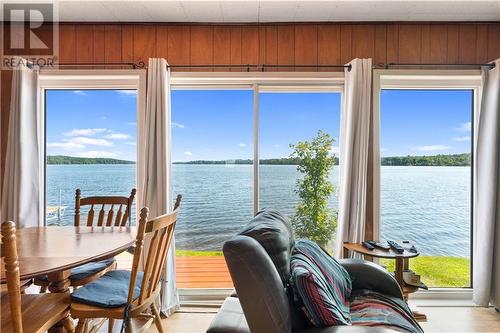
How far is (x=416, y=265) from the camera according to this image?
3.08 metres

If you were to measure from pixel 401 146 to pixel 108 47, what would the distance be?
2993 mm

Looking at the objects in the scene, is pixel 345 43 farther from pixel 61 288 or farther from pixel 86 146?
pixel 61 288

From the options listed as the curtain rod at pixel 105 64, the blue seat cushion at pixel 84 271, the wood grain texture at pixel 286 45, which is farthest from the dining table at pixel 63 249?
the wood grain texture at pixel 286 45

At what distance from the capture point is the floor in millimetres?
2441

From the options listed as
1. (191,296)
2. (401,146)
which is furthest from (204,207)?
(401,146)

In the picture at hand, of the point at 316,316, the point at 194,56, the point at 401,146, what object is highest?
the point at 194,56

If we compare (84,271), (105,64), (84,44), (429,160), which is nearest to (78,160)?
(105,64)

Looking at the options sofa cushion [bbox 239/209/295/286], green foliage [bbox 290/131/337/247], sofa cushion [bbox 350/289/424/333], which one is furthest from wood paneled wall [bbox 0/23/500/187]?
sofa cushion [bbox 350/289/424/333]

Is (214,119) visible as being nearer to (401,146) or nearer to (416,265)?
(401,146)

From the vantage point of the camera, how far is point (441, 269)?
3.07m

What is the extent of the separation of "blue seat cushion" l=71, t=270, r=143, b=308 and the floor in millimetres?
713

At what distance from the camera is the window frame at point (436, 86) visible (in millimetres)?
2781

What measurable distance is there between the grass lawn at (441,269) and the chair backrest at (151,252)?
2.21 metres

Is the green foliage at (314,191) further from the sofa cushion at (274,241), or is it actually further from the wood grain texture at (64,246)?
the wood grain texture at (64,246)
